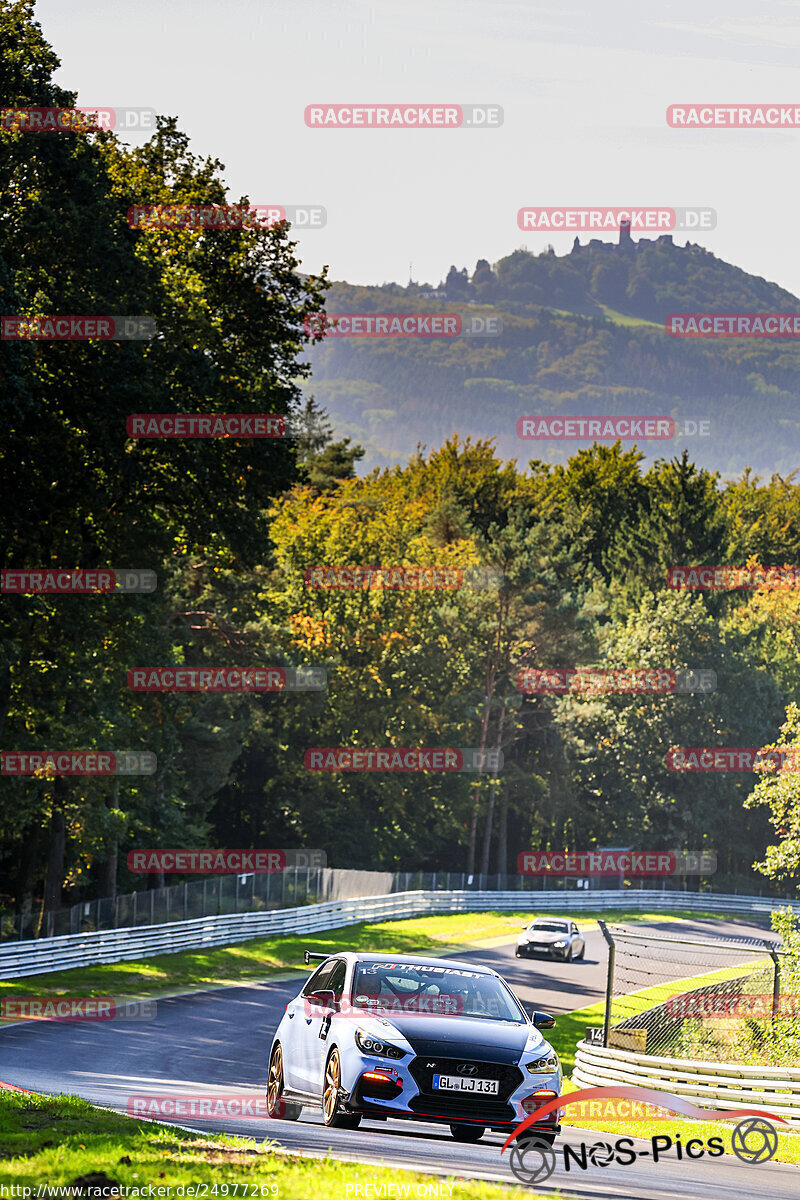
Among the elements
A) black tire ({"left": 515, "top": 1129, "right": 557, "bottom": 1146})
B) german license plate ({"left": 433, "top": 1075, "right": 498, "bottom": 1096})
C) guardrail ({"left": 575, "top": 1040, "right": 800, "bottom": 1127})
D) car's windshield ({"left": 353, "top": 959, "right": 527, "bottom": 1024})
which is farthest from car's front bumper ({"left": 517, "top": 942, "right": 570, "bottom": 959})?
german license plate ({"left": 433, "top": 1075, "right": 498, "bottom": 1096})

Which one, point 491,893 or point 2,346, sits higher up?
point 2,346

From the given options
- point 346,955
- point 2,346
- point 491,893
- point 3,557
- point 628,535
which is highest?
point 628,535

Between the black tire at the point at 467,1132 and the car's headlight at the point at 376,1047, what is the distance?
2.70 feet

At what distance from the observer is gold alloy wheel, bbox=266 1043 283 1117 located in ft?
40.6

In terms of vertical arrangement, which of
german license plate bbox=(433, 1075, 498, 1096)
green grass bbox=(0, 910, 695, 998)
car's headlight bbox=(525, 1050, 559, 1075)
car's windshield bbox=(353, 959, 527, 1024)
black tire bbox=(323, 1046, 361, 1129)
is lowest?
green grass bbox=(0, 910, 695, 998)

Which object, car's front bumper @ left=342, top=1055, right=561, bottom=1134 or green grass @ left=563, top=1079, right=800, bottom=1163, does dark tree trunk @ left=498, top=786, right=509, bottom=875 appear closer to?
green grass @ left=563, top=1079, right=800, bottom=1163

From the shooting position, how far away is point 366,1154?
10383 mm

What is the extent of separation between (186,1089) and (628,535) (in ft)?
250

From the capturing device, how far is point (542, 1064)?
1068 centimetres

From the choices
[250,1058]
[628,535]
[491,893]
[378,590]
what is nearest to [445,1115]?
[250,1058]

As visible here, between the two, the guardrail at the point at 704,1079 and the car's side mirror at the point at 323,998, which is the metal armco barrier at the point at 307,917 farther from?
the car's side mirror at the point at 323,998

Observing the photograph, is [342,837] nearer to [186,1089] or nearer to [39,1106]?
[186,1089]

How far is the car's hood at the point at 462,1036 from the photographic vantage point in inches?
411

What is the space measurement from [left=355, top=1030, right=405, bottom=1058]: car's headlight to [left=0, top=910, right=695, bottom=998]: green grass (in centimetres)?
2065
